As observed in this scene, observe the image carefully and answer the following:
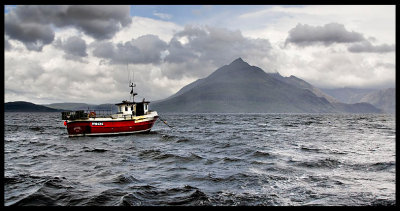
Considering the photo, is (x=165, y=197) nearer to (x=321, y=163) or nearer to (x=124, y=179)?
(x=124, y=179)

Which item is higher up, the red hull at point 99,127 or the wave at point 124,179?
the red hull at point 99,127

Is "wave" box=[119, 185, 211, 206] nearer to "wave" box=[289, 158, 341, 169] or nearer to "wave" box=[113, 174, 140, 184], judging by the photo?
"wave" box=[113, 174, 140, 184]

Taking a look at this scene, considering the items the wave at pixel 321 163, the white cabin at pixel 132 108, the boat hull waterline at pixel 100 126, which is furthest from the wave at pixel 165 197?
the white cabin at pixel 132 108

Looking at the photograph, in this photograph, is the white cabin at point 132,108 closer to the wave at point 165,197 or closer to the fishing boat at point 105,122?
the fishing boat at point 105,122

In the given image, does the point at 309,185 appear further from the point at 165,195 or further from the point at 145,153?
the point at 145,153

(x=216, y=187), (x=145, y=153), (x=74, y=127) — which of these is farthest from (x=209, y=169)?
(x=74, y=127)

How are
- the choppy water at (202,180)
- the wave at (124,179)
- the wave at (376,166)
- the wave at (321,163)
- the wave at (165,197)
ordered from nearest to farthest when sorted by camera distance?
the wave at (165,197)
the choppy water at (202,180)
the wave at (124,179)
the wave at (376,166)
the wave at (321,163)

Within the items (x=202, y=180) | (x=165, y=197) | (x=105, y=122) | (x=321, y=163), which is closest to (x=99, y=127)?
(x=105, y=122)

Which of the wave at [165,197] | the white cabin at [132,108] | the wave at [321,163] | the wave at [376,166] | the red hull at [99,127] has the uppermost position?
the white cabin at [132,108]

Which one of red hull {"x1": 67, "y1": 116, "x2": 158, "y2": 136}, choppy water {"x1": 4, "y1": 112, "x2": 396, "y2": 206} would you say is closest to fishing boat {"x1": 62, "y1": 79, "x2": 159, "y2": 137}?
red hull {"x1": 67, "y1": 116, "x2": 158, "y2": 136}

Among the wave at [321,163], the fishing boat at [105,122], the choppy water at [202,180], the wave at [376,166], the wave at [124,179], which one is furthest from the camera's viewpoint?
the fishing boat at [105,122]

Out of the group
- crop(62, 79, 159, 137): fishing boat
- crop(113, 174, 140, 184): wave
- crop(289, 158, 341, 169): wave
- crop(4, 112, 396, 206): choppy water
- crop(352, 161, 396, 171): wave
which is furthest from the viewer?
crop(62, 79, 159, 137): fishing boat

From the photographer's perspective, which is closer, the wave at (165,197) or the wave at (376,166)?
the wave at (165,197)

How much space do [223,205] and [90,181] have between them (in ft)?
25.5
